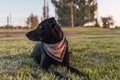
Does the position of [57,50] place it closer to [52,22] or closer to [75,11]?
[52,22]

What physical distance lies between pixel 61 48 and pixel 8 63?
1072 mm

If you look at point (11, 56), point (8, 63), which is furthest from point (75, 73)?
point (11, 56)

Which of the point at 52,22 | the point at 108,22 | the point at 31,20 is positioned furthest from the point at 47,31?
the point at 108,22

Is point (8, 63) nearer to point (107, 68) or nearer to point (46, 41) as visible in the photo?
point (46, 41)

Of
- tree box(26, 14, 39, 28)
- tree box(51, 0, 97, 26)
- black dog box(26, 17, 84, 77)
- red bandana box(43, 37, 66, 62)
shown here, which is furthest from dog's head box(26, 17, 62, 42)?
tree box(51, 0, 97, 26)

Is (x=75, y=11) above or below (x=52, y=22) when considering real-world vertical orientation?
above

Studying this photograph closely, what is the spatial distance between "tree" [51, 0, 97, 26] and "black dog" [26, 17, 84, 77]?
47507mm

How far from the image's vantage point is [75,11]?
54.6 m

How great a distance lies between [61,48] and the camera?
16.3ft

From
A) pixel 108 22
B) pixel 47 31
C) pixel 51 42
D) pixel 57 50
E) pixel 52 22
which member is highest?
pixel 108 22

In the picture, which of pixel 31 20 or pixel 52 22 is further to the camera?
pixel 31 20

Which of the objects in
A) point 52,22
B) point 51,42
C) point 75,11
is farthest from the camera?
point 75,11

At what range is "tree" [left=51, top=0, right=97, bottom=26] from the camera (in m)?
53.6

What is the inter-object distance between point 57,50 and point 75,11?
5000 centimetres
